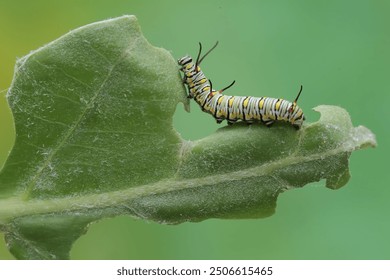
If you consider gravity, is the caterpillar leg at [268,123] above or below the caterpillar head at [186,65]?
below

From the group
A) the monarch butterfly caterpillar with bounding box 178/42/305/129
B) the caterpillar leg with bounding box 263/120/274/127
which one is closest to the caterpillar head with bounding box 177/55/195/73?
the monarch butterfly caterpillar with bounding box 178/42/305/129

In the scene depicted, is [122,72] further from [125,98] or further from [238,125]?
[238,125]

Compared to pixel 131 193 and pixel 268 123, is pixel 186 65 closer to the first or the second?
pixel 268 123

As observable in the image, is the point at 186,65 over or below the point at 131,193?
over

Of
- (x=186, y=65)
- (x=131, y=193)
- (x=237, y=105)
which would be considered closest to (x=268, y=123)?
(x=237, y=105)

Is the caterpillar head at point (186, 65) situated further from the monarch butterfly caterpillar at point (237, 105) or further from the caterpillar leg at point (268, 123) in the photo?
the caterpillar leg at point (268, 123)

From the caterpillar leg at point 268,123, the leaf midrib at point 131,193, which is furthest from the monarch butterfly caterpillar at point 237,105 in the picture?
the leaf midrib at point 131,193

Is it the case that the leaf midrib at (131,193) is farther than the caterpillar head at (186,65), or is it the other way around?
the caterpillar head at (186,65)

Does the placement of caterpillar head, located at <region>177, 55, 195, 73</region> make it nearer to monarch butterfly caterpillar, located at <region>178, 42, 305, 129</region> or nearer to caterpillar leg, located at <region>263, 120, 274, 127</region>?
monarch butterfly caterpillar, located at <region>178, 42, 305, 129</region>
